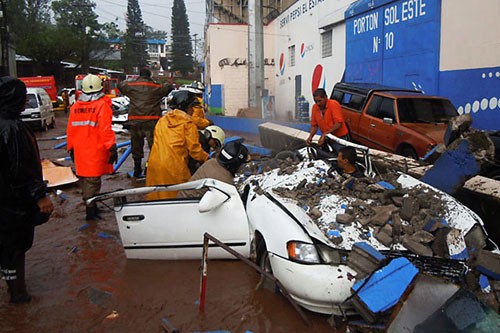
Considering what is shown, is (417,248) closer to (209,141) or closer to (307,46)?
(209,141)

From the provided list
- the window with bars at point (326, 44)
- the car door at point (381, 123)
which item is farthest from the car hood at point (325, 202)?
the window with bars at point (326, 44)

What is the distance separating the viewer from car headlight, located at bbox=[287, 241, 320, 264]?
10.9 ft

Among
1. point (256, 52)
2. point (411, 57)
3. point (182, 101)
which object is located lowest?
point (182, 101)

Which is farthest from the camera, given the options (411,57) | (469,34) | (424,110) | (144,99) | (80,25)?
(80,25)

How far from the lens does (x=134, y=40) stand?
74438 mm

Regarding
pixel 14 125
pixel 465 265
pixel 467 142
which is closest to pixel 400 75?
pixel 467 142


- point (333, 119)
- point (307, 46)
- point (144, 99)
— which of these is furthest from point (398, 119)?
point (307, 46)

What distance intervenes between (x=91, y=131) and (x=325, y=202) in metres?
3.17

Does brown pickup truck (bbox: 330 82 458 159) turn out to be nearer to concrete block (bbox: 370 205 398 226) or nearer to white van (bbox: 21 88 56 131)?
concrete block (bbox: 370 205 398 226)

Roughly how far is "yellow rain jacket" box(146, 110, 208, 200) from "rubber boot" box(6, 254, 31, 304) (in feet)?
5.53

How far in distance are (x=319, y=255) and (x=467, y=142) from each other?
6.99 feet

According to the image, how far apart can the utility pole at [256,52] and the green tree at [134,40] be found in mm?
44492

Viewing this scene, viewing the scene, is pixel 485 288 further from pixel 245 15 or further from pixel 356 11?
pixel 245 15

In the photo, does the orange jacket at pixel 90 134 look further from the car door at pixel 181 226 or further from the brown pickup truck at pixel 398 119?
the brown pickup truck at pixel 398 119
